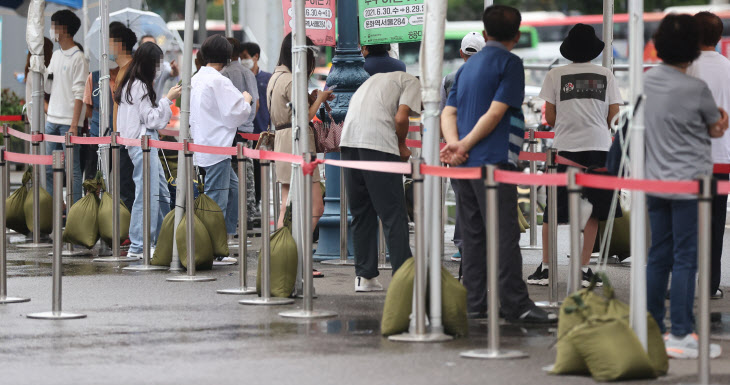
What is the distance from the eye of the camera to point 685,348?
6938 mm

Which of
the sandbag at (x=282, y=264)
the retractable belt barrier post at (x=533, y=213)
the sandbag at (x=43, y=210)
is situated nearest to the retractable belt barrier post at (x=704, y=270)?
the sandbag at (x=282, y=264)

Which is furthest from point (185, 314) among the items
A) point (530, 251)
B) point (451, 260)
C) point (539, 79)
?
point (539, 79)

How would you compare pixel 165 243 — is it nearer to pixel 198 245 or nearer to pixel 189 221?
pixel 198 245

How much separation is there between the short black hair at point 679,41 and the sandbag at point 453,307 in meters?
1.78

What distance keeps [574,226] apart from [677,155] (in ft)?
2.16

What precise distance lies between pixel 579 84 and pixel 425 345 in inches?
127

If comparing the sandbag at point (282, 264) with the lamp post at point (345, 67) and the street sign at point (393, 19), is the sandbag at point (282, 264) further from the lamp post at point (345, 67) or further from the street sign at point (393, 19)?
the lamp post at point (345, 67)

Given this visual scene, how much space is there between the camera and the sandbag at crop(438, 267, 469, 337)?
752cm

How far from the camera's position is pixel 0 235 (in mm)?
9219

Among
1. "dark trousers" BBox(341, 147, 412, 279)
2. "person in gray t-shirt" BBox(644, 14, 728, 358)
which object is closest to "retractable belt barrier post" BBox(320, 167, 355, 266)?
"dark trousers" BBox(341, 147, 412, 279)

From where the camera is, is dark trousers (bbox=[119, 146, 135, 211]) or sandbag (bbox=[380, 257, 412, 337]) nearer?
sandbag (bbox=[380, 257, 412, 337])

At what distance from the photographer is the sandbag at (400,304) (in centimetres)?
755

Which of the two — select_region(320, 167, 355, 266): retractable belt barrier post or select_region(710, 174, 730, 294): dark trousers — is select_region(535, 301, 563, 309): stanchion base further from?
select_region(320, 167, 355, 266): retractable belt barrier post

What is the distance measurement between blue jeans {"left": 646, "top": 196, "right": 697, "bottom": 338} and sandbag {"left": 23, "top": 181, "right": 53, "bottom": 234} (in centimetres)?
792
